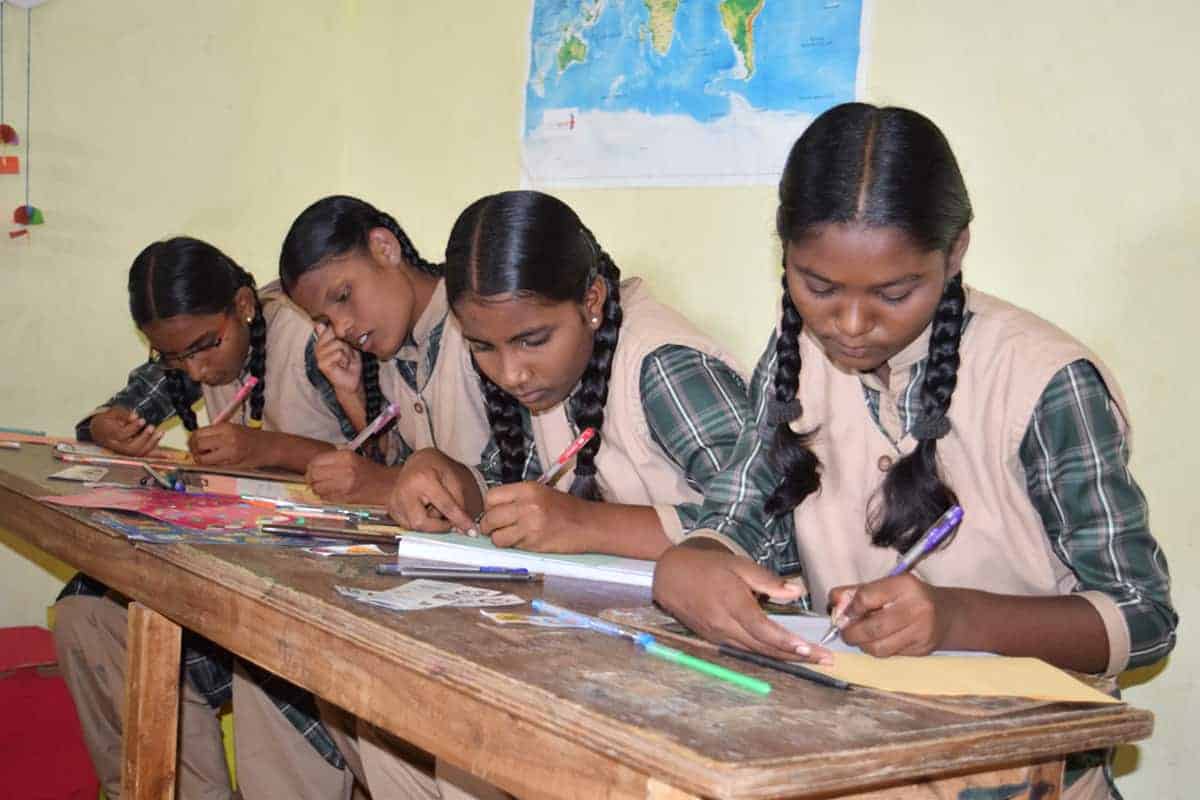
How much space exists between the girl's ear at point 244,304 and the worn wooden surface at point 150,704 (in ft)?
4.12

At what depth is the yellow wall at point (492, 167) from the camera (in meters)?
1.82

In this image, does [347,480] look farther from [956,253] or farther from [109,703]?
[956,253]

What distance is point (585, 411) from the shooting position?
6.22 feet

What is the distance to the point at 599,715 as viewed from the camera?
0.89 m

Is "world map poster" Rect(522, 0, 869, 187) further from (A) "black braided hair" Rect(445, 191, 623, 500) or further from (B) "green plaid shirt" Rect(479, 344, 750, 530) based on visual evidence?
(B) "green plaid shirt" Rect(479, 344, 750, 530)

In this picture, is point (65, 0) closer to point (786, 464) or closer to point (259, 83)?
point (259, 83)

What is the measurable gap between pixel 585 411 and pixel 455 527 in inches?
10.5

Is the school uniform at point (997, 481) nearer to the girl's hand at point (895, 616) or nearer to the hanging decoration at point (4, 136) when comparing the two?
the girl's hand at point (895, 616)

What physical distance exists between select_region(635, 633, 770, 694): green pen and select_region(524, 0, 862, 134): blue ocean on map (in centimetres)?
138

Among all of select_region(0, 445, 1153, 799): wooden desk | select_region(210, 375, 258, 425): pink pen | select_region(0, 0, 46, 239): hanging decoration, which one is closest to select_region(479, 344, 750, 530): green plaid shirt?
select_region(0, 445, 1153, 799): wooden desk

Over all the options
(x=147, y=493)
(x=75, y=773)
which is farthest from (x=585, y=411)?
(x=75, y=773)

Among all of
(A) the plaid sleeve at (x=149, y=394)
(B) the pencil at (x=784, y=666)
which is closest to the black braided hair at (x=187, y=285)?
(A) the plaid sleeve at (x=149, y=394)

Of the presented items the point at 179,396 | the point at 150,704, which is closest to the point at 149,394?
the point at 179,396

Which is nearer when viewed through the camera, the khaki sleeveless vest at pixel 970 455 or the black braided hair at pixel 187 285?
the khaki sleeveless vest at pixel 970 455
